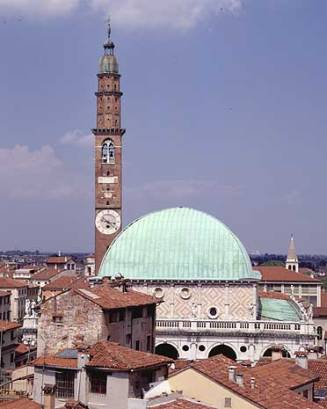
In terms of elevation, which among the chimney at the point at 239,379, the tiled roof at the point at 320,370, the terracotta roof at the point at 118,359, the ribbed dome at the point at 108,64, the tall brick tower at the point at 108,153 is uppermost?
the ribbed dome at the point at 108,64

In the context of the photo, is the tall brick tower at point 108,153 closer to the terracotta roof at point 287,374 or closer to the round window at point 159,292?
the round window at point 159,292

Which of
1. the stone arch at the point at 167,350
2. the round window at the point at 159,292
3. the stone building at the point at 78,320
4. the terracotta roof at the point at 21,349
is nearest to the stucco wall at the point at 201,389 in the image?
the stone building at the point at 78,320

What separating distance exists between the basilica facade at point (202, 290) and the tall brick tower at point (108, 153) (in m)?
18.8

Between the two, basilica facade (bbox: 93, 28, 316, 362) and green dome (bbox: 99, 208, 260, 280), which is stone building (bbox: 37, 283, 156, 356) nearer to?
basilica facade (bbox: 93, 28, 316, 362)

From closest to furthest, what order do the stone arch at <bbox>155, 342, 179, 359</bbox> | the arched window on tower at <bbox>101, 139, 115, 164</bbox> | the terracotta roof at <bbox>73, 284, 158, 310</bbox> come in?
the terracotta roof at <bbox>73, 284, 158, 310</bbox> < the stone arch at <bbox>155, 342, 179, 359</bbox> < the arched window on tower at <bbox>101, 139, 115, 164</bbox>

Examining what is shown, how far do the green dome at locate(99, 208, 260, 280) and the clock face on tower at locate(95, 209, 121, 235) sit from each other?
58.8ft

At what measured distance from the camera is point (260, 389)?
2709cm

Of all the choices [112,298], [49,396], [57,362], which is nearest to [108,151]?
[112,298]

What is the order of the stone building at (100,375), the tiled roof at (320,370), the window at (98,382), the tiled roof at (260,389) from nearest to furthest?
1. the stone building at (100,375)
2. the window at (98,382)
3. the tiled roof at (260,389)
4. the tiled roof at (320,370)

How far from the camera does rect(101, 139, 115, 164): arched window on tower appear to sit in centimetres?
8481

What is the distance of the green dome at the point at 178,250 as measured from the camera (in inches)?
2384

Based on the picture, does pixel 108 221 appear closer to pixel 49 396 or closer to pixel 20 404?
pixel 20 404

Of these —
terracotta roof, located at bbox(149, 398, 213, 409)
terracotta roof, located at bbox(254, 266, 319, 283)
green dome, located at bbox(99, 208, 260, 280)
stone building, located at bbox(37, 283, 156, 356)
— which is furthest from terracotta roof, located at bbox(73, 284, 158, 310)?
terracotta roof, located at bbox(254, 266, 319, 283)

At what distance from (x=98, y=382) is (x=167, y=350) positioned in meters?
34.0
